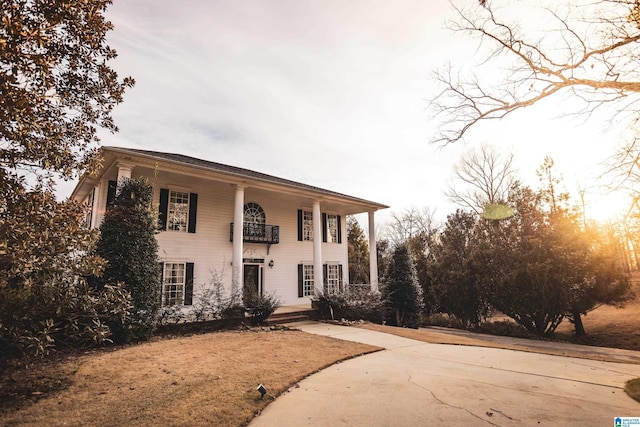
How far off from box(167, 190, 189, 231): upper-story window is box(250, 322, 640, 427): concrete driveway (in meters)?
9.15

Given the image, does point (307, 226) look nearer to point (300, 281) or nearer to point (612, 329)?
point (300, 281)

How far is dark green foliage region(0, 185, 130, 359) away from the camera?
3.92 meters

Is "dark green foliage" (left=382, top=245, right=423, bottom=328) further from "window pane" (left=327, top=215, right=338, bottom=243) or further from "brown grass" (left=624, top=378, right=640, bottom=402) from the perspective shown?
"brown grass" (left=624, top=378, right=640, bottom=402)

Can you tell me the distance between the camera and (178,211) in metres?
13.3

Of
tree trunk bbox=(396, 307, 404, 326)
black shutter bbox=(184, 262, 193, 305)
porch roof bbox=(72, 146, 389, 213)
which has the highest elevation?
porch roof bbox=(72, 146, 389, 213)

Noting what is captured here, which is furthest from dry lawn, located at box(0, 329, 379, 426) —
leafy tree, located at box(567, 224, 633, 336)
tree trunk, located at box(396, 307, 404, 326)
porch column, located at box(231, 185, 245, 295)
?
leafy tree, located at box(567, 224, 633, 336)

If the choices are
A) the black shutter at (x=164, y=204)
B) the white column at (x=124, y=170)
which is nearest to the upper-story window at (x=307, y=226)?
the black shutter at (x=164, y=204)

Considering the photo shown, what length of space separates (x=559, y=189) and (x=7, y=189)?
20.1 m

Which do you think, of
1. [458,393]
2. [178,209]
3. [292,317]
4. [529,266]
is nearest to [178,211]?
[178,209]

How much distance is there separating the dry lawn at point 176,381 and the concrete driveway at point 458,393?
0.44 meters

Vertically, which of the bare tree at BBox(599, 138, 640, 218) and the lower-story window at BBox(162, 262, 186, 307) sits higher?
the bare tree at BBox(599, 138, 640, 218)

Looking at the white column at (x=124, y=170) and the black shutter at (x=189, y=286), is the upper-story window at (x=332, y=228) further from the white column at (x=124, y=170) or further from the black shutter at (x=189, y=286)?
the white column at (x=124, y=170)

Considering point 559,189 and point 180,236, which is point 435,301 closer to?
point 559,189

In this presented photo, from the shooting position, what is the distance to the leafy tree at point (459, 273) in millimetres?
17406
